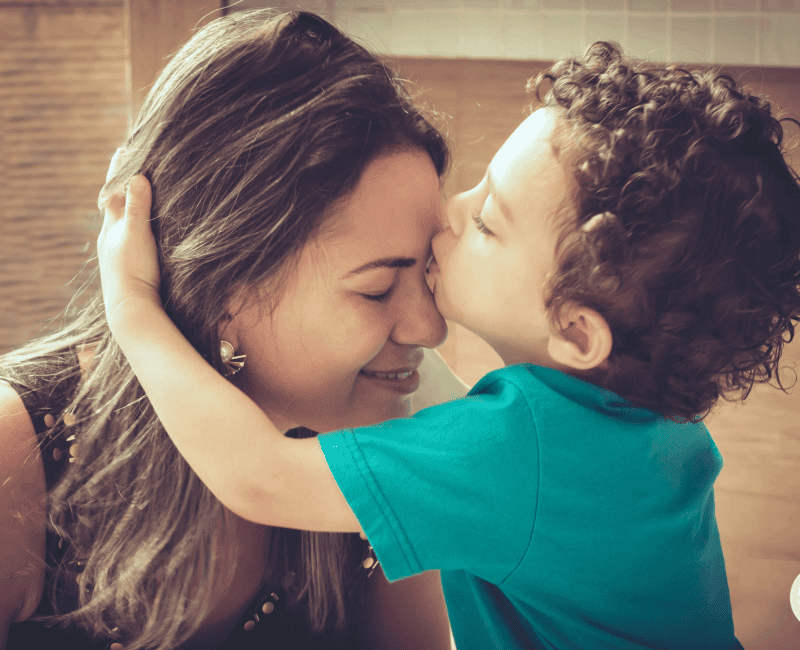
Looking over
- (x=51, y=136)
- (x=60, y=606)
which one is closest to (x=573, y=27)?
(x=51, y=136)

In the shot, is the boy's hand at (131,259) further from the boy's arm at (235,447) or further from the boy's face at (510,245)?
the boy's face at (510,245)

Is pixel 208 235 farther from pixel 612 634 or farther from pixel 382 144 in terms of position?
pixel 612 634

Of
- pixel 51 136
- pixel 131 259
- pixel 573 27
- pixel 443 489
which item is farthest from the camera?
pixel 51 136

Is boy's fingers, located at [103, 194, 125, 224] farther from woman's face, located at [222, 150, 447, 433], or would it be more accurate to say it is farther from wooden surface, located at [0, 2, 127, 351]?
wooden surface, located at [0, 2, 127, 351]

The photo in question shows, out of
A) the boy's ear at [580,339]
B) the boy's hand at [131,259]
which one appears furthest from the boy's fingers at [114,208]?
the boy's ear at [580,339]

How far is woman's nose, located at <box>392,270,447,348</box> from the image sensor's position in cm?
77

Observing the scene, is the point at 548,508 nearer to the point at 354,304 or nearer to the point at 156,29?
the point at 354,304

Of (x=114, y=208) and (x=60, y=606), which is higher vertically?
(x=114, y=208)

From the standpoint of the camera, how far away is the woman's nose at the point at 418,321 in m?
0.77

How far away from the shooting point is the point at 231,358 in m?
0.76

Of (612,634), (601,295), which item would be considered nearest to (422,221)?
(601,295)

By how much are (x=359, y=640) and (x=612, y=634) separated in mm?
432

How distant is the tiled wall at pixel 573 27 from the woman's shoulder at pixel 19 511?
26.5 inches

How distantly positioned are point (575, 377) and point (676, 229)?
0.18 meters
